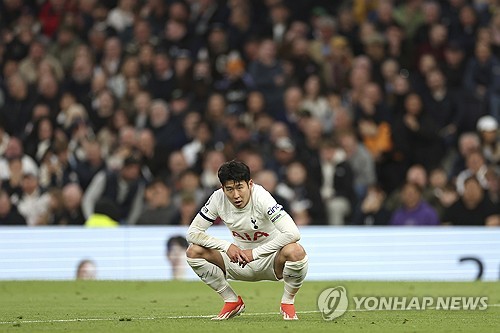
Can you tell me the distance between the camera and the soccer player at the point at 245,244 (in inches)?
447

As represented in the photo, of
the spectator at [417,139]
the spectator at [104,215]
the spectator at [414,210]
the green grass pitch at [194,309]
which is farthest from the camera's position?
the spectator at [417,139]

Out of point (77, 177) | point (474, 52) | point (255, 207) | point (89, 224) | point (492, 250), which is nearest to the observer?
point (255, 207)

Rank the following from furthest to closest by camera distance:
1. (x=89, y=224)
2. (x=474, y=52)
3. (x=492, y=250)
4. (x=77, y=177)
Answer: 1. (x=474, y=52)
2. (x=77, y=177)
3. (x=89, y=224)
4. (x=492, y=250)

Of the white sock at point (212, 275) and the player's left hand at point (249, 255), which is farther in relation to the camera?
the white sock at point (212, 275)

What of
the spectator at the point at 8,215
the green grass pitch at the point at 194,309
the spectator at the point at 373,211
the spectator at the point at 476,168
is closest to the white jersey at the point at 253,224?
the green grass pitch at the point at 194,309

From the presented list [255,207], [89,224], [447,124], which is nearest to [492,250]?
[447,124]

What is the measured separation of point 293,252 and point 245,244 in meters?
0.66

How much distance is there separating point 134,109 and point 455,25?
6084mm

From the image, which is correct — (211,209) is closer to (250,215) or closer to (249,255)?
(250,215)

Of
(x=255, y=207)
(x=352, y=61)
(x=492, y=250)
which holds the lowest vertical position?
(x=492, y=250)

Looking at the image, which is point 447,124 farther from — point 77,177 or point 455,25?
point 77,177

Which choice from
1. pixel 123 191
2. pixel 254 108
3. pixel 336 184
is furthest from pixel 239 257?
pixel 254 108

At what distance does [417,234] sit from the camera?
60.3 ft

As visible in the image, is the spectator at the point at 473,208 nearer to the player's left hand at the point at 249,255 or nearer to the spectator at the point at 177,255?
the spectator at the point at 177,255
